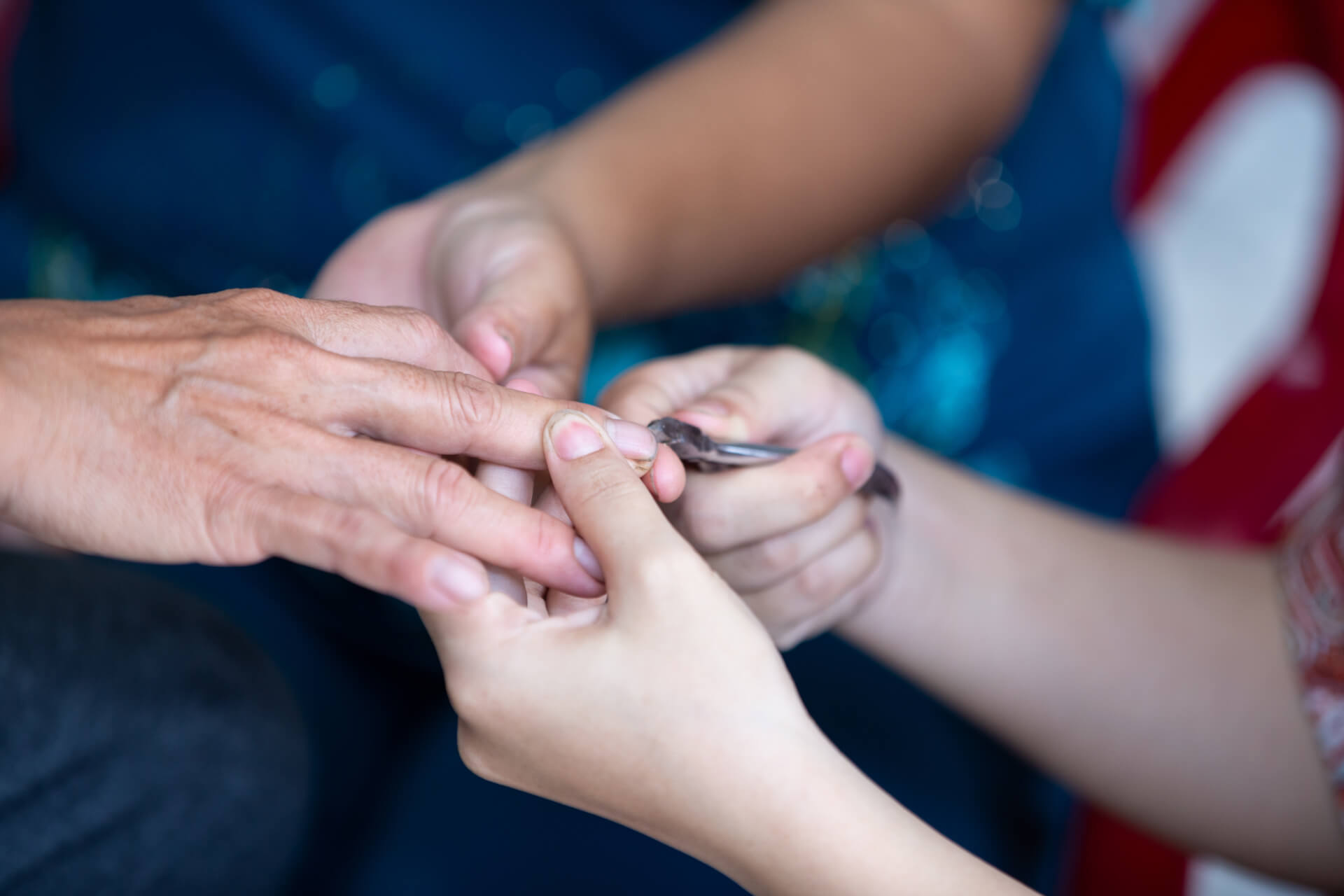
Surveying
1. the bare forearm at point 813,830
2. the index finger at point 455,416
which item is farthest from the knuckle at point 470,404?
the bare forearm at point 813,830

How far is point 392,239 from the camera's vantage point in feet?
2.44

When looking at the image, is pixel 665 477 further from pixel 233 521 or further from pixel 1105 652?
pixel 1105 652

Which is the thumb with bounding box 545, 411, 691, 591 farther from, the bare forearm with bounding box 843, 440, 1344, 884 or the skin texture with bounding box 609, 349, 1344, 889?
the bare forearm with bounding box 843, 440, 1344, 884

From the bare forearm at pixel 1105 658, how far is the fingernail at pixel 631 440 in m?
0.33

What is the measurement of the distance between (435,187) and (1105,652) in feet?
2.42

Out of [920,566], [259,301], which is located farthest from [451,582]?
[920,566]

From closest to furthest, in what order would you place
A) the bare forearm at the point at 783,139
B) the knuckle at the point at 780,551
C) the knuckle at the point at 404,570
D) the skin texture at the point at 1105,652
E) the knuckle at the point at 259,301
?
the knuckle at the point at 404,570 → the knuckle at the point at 259,301 → the knuckle at the point at 780,551 → the skin texture at the point at 1105,652 → the bare forearm at the point at 783,139

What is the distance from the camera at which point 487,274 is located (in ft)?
2.29

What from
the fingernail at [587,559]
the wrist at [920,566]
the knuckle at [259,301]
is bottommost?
the wrist at [920,566]

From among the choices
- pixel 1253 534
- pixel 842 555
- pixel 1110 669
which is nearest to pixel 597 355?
pixel 842 555

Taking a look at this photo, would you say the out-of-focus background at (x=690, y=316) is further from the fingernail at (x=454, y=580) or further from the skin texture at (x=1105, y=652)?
the fingernail at (x=454, y=580)

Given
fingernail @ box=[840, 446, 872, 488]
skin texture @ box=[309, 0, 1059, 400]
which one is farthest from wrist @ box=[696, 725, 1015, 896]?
skin texture @ box=[309, 0, 1059, 400]

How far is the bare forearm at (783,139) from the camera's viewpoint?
2.93 ft

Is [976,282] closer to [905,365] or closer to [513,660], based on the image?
[905,365]
